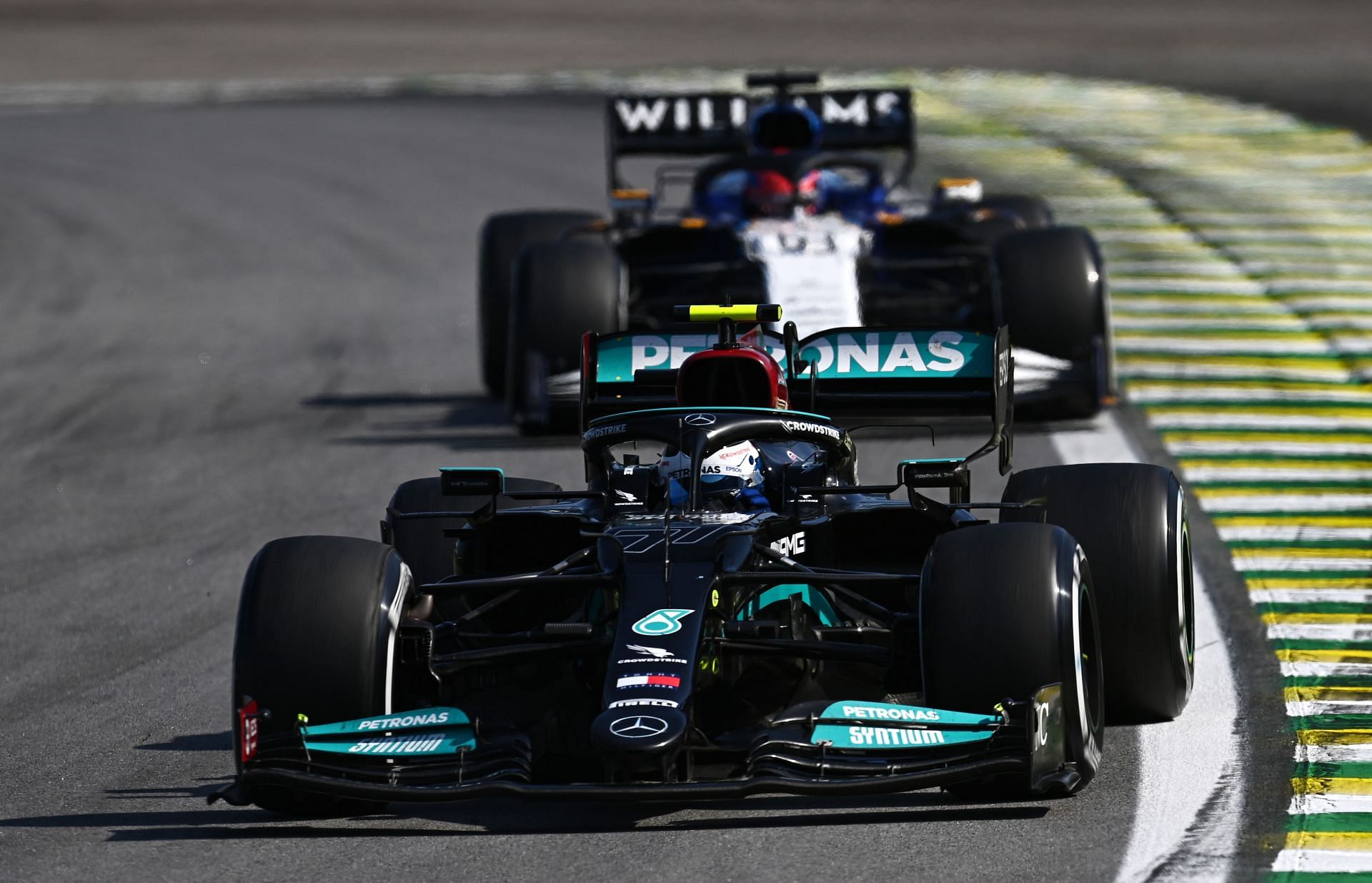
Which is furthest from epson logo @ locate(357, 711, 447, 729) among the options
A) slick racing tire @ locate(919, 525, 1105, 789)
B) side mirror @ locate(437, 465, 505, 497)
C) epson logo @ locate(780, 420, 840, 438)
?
epson logo @ locate(780, 420, 840, 438)

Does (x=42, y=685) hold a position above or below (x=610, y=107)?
below

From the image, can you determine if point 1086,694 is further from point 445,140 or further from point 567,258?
point 445,140

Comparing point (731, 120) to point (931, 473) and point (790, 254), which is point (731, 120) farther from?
point (931, 473)

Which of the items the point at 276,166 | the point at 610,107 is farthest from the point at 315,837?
the point at 276,166

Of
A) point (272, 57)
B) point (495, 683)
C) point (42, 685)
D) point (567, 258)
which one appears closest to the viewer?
point (495, 683)

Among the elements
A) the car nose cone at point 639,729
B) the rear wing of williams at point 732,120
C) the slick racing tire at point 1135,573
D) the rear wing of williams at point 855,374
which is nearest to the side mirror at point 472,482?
the rear wing of williams at point 855,374

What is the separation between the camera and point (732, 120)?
758 inches

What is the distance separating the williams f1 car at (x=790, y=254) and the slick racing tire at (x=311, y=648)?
742 cm

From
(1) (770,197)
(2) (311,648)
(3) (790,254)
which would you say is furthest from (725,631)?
(1) (770,197)

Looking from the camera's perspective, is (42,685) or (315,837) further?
(42,685)

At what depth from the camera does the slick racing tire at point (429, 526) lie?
32.4 ft

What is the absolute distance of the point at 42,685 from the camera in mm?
10297

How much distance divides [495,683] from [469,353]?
1165 centimetres

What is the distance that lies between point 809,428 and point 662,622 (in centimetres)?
164
